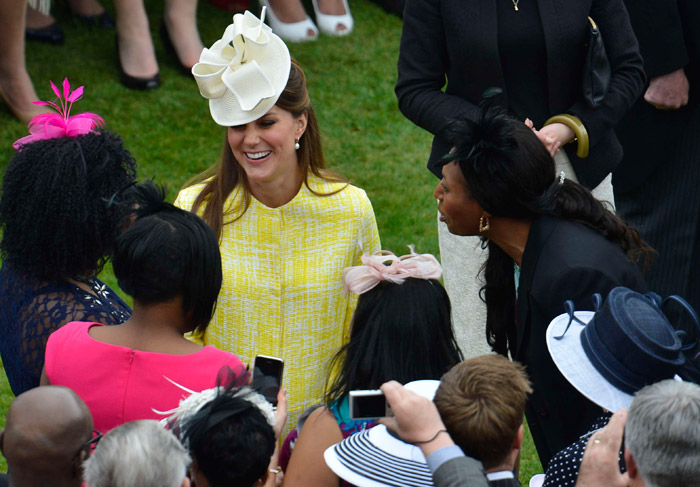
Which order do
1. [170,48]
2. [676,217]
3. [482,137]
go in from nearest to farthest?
[482,137], [676,217], [170,48]

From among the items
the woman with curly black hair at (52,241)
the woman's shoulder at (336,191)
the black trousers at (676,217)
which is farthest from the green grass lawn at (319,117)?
the woman with curly black hair at (52,241)

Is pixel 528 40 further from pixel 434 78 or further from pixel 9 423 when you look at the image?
pixel 9 423

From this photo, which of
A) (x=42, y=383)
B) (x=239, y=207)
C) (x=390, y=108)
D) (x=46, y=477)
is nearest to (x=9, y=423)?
(x=46, y=477)

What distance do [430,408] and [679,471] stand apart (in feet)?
1.87

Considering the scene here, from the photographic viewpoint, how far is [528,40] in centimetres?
393

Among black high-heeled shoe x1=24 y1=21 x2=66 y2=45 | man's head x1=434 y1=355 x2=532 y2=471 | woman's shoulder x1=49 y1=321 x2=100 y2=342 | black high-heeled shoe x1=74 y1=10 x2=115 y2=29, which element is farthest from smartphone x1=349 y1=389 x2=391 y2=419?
black high-heeled shoe x1=74 y1=10 x2=115 y2=29

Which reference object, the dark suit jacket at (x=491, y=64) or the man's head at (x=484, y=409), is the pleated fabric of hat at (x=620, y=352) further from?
the dark suit jacket at (x=491, y=64)

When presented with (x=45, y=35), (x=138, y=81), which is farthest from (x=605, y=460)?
(x=45, y=35)

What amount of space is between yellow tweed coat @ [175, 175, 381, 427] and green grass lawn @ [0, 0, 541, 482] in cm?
228

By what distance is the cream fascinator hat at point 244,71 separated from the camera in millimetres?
3447

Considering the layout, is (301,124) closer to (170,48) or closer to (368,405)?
(368,405)

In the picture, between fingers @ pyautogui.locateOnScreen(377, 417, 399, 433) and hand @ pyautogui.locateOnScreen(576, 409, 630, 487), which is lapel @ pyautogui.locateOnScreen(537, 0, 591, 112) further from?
fingers @ pyautogui.locateOnScreen(377, 417, 399, 433)

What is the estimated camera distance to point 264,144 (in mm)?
3545

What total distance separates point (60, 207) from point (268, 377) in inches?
34.8
